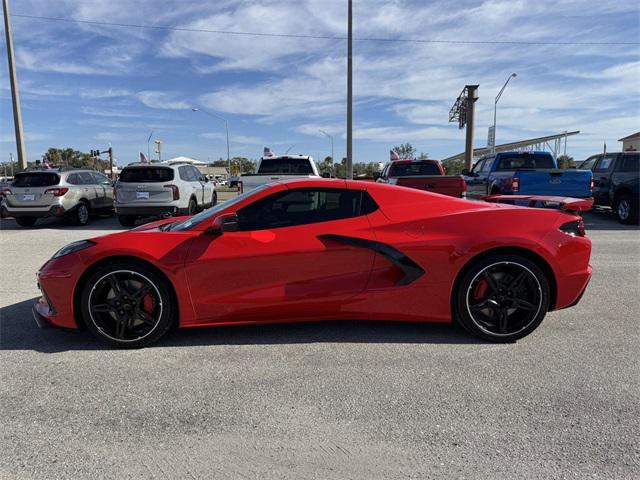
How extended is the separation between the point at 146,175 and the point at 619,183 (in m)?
12.1

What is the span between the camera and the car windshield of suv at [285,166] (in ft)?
39.5

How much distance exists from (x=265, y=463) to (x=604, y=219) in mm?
13387

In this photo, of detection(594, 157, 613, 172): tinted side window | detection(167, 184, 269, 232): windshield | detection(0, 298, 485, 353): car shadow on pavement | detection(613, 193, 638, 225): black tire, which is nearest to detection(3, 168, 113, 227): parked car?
detection(0, 298, 485, 353): car shadow on pavement

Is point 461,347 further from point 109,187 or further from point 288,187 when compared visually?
point 109,187

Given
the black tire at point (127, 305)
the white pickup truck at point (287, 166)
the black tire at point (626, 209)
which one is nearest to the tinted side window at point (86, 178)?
the white pickup truck at point (287, 166)

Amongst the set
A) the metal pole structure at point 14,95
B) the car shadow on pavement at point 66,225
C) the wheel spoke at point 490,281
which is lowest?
the car shadow on pavement at point 66,225

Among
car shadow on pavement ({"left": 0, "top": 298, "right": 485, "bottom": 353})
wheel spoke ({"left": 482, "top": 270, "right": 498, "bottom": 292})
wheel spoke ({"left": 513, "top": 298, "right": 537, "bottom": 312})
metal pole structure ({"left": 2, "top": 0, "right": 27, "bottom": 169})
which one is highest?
metal pole structure ({"left": 2, "top": 0, "right": 27, "bottom": 169})

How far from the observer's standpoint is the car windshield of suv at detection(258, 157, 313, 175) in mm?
12055

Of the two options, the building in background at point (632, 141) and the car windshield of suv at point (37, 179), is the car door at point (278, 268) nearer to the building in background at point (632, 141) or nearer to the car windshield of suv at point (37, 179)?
the car windshield of suv at point (37, 179)

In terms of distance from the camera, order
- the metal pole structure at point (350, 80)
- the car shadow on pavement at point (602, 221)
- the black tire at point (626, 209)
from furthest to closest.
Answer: the metal pole structure at point (350, 80) → the black tire at point (626, 209) → the car shadow on pavement at point (602, 221)

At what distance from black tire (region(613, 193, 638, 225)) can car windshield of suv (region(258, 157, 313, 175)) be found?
26.2ft

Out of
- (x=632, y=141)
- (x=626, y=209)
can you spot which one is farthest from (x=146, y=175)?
(x=632, y=141)

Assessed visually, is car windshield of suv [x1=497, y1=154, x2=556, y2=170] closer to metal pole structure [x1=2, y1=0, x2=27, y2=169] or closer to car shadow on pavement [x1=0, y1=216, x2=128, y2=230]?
car shadow on pavement [x1=0, y1=216, x2=128, y2=230]

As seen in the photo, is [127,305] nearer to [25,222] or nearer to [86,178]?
[86,178]
